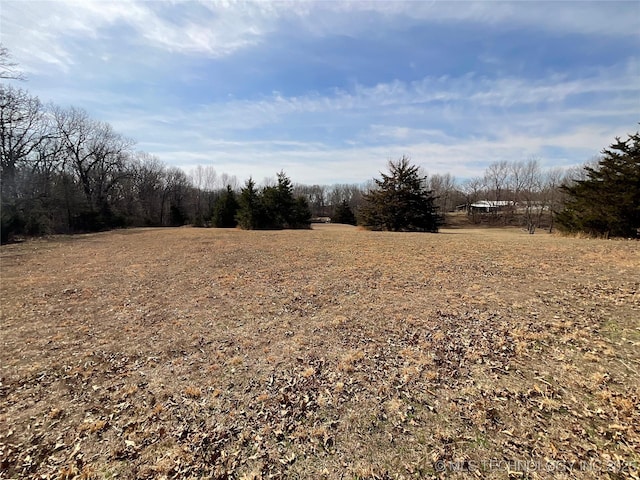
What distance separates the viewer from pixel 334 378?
12.5ft

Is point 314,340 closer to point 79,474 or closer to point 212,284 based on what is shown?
point 79,474

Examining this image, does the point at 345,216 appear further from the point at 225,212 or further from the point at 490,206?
the point at 490,206

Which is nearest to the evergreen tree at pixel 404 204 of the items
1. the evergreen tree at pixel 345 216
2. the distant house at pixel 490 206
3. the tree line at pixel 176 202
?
the tree line at pixel 176 202

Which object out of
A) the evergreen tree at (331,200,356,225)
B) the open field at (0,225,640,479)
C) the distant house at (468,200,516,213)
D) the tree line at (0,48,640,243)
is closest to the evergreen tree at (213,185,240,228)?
the tree line at (0,48,640,243)

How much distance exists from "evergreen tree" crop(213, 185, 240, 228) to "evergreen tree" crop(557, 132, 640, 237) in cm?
2831

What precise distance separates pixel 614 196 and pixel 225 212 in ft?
98.8

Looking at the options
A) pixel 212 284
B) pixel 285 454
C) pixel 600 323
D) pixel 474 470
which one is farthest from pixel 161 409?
pixel 600 323

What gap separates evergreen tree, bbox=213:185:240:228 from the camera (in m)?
31.4

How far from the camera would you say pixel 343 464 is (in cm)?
253

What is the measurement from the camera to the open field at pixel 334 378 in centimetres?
260

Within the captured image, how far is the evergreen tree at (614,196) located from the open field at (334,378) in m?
7.07

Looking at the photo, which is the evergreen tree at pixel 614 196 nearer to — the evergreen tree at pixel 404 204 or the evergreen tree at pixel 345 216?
the evergreen tree at pixel 404 204

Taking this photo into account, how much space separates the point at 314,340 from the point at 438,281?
4.22 metres

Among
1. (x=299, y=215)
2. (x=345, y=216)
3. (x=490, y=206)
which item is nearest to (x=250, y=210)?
(x=299, y=215)
